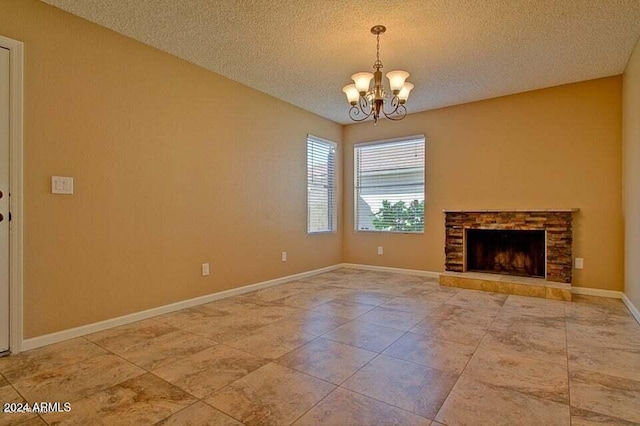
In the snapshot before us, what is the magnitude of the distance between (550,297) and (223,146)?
4.10 meters

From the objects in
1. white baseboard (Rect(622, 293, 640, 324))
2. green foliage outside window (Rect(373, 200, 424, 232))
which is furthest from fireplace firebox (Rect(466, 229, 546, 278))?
white baseboard (Rect(622, 293, 640, 324))

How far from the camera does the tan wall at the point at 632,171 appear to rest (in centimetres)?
321

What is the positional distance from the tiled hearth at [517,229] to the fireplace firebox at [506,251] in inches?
7.8

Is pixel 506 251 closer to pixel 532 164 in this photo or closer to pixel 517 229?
pixel 517 229

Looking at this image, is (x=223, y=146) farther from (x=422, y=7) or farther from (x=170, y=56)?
(x=422, y=7)

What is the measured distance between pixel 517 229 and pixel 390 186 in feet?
6.30

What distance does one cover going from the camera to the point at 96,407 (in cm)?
176

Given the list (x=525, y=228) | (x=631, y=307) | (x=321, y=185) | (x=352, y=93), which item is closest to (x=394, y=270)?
(x=321, y=185)

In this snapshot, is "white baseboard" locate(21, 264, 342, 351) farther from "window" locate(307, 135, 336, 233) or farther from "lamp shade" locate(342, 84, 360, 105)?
"lamp shade" locate(342, 84, 360, 105)

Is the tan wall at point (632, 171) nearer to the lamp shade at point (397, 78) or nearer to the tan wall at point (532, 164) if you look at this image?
the tan wall at point (532, 164)

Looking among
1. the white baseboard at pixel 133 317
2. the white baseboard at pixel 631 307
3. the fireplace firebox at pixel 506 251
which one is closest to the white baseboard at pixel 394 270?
the fireplace firebox at pixel 506 251

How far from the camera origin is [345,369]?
2184 mm

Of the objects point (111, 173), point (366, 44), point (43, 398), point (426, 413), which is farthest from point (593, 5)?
point (43, 398)

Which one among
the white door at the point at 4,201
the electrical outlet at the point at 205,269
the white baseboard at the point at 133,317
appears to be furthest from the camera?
the electrical outlet at the point at 205,269
